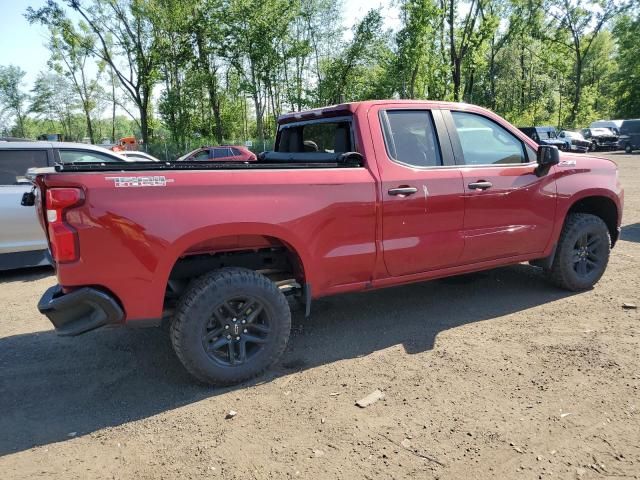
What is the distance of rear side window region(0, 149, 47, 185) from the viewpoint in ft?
20.6

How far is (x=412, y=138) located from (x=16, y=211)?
498cm

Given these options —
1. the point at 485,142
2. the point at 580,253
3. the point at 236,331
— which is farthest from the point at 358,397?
the point at 580,253

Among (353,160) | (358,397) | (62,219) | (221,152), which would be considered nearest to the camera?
(62,219)

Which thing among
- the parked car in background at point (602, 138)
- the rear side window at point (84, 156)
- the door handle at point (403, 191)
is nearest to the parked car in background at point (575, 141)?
the parked car in background at point (602, 138)

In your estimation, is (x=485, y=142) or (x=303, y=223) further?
(x=485, y=142)

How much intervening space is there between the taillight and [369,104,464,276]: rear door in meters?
2.15

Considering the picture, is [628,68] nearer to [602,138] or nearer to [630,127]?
[602,138]

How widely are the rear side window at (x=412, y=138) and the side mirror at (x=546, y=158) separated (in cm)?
114

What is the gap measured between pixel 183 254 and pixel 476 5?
3600cm

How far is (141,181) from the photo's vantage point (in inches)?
118

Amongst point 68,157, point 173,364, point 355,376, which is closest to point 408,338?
point 355,376

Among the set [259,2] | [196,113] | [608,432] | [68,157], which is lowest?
[608,432]

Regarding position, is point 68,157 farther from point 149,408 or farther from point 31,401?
point 149,408

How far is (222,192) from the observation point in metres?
3.24
